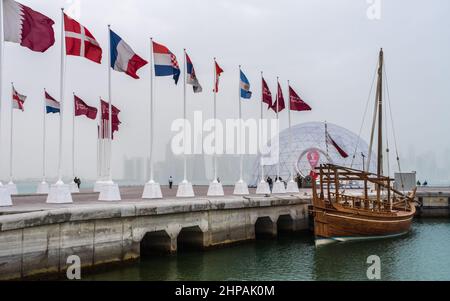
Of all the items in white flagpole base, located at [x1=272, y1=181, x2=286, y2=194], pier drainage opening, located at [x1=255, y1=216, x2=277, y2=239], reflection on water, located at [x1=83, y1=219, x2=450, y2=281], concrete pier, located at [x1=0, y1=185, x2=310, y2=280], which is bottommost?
reflection on water, located at [x1=83, y1=219, x2=450, y2=281]

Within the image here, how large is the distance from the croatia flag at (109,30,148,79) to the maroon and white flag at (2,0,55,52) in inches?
179

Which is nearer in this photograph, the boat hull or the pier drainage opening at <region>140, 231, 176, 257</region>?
the pier drainage opening at <region>140, 231, 176, 257</region>

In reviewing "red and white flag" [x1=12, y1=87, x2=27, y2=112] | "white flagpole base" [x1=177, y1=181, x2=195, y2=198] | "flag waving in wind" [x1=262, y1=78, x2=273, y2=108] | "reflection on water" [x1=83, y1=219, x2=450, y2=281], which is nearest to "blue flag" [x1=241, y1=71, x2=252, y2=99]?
"flag waving in wind" [x1=262, y1=78, x2=273, y2=108]

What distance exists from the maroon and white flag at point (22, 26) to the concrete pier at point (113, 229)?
21.6 ft

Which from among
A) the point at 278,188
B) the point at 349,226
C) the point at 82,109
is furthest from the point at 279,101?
the point at 82,109

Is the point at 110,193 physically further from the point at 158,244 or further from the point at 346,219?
the point at 346,219

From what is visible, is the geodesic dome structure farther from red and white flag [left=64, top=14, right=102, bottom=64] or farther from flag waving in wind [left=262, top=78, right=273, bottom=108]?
red and white flag [left=64, top=14, right=102, bottom=64]

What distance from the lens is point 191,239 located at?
25.1 meters

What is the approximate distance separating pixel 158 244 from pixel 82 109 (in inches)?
512

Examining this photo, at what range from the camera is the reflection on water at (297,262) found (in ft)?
64.8

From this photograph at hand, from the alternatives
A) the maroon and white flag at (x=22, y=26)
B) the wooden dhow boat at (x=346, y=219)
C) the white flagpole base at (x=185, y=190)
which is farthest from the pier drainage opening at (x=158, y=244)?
the maroon and white flag at (x=22, y=26)

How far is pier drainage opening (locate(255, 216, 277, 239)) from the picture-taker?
30.6 meters

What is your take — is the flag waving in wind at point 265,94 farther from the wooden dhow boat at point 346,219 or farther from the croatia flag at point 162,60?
the croatia flag at point 162,60

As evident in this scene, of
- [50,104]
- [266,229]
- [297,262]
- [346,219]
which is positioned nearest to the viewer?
[297,262]
